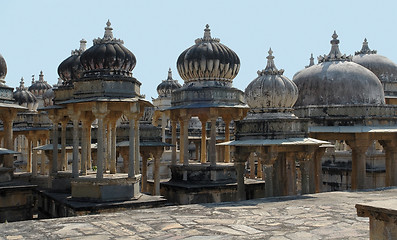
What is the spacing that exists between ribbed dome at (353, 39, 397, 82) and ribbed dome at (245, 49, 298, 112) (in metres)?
12.3

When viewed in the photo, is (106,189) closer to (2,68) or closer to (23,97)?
(2,68)

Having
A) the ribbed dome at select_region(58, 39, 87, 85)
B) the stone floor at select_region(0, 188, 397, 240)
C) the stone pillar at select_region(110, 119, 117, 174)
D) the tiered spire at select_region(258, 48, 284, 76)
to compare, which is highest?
the ribbed dome at select_region(58, 39, 87, 85)

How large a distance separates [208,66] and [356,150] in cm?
605

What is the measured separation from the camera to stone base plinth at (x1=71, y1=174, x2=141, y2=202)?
13.2 metres

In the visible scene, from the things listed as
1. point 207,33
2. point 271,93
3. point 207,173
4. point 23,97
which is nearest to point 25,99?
point 23,97

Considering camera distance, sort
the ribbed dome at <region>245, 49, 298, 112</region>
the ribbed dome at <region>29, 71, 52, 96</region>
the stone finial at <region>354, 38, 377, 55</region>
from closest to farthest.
Result: the ribbed dome at <region>245, 49, 298, 112</region> → the stone finial at <region>354, 38, 377, 55</region> → the ribbed dome at <region>29, 71, 52, 96</region>

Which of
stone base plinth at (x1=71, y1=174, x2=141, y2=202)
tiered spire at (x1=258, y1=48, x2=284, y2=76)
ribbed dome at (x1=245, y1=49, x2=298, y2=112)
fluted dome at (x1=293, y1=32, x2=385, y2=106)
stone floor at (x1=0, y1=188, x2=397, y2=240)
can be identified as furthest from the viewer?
fluted dome at (x1=293, y1=32, x2=385, y2=106)

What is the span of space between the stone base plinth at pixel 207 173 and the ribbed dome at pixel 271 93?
4.11 metres

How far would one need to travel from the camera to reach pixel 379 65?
990 inches

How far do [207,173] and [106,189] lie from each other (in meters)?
5.17

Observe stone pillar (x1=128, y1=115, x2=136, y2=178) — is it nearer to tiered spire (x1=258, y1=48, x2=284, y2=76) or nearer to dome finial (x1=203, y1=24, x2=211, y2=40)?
tiered spire (x1=258, y1=48, x2=284, y2=76)

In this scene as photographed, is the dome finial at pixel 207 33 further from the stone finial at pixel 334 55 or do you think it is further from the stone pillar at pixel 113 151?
the stone pillar at pixel 113 151

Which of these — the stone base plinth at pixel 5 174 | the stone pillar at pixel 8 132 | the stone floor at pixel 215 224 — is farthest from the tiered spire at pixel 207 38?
the stone floor at pixel 215 224

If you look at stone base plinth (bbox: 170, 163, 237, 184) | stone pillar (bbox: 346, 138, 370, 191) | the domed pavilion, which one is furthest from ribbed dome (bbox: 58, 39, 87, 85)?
stone pillar (bbox: 346, 138, 370, 191)
